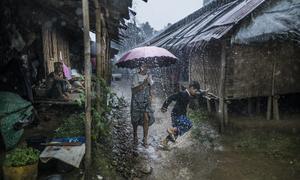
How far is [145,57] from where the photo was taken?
656cm

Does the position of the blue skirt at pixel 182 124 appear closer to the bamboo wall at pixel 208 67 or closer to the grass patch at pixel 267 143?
the grass patch at pixel 267 143

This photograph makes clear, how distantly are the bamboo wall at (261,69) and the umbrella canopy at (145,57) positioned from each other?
2.12 metres

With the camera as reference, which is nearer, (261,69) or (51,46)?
(261,69)

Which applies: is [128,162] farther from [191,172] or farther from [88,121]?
[88,121]

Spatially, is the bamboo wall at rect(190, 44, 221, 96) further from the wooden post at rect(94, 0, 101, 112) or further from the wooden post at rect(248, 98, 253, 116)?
the wooden post at rect(94, 0, 101, 112)

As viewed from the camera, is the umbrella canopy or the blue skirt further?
the blue skirt

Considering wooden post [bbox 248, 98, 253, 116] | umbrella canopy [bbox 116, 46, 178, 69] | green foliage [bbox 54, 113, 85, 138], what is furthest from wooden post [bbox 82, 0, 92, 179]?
wooden post [bbox 248, 98, 253, 116]

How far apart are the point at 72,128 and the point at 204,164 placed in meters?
2.92

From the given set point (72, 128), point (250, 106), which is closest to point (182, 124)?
point (72, 128)

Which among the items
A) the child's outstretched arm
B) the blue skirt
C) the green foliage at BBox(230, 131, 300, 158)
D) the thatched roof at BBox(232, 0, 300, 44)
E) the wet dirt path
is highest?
the thatched roof at BBox(232, 0, 300, 44)

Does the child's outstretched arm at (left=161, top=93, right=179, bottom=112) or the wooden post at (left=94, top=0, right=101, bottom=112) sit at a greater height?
the wooden post at (left=94, top=0, right=101, bottom=112)

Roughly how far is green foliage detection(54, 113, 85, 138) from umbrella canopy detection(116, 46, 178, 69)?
6.19 ft

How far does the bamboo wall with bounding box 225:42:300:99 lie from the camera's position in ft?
27.5

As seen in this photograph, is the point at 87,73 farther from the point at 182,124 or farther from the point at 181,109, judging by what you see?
the point at 182,124
